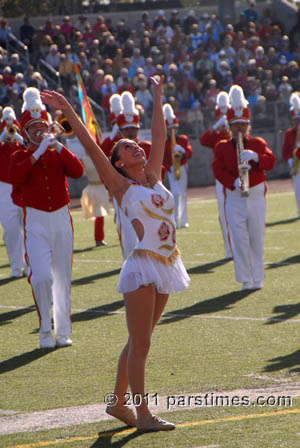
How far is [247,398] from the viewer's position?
18.7ft

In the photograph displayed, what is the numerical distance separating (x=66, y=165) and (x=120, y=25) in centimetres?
2167

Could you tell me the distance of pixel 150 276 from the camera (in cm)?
513

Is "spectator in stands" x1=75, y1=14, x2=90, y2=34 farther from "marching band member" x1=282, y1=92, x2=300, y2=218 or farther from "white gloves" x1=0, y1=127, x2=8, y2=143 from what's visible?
"white gloves" x1=0, y1=127, x2=8, y2=143

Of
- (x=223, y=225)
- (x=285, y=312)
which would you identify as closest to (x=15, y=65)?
(x=223, y=225)

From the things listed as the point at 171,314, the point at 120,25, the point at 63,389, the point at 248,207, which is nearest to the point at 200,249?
the point at 248,207

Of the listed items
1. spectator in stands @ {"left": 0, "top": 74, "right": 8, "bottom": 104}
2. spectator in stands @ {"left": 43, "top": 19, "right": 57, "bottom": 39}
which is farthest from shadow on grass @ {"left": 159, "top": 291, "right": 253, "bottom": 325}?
spectator in stands @ {"left": 43, "top": 19, "right": 57, "bottom": 39}

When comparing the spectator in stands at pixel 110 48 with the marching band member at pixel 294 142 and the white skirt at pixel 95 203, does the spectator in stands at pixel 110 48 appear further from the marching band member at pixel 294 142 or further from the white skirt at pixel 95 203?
the white skirt at pixel 95 203

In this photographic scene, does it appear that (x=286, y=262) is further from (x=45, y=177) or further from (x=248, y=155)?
(x=45, y=177)

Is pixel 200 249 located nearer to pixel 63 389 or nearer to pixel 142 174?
pixel 63 389

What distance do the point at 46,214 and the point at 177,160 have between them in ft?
31.9

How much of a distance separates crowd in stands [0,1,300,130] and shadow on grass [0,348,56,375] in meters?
15.7

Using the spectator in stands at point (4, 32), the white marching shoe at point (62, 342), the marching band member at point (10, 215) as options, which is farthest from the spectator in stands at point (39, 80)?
the white marching shoe at point (62, 342)

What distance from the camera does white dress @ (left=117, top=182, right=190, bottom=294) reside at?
519cm

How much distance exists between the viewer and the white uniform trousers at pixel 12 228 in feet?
41.4
